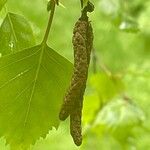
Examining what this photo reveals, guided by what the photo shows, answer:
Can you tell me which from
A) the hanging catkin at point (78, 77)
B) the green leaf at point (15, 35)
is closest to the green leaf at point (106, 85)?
the green leaf at point (15, 35)

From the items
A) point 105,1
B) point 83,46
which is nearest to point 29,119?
point 83,46

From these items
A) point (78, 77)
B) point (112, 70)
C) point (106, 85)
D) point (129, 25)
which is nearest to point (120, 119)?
point (106, 85)

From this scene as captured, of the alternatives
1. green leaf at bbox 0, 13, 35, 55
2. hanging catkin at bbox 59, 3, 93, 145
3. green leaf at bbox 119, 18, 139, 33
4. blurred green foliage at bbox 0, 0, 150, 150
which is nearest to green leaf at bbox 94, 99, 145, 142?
blurred green foliage at bbox 0, 0, 150, 150

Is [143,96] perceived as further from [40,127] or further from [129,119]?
[40,127]

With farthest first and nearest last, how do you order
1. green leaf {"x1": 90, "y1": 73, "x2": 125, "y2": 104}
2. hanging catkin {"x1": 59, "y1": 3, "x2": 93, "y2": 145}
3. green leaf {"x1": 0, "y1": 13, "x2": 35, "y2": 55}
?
green leaf {"x1": 90, "y1": 73, "x2": 125, "y2": 104}
green leaf {"x1": 0, "y1": 13, "x2": 35, "y2": 55}
hanging catkin {"x1": 59, "y1": 3, "x2": 93, "y2": 145}

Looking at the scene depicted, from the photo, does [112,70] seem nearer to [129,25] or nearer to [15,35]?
[129,25]

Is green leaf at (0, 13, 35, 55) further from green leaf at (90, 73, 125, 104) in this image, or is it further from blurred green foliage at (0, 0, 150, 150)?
green leaf at (90, 73, 125, 104)
